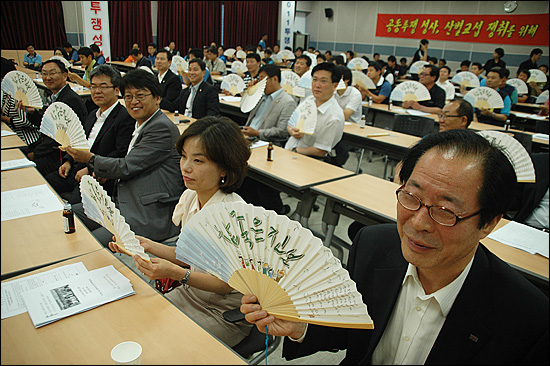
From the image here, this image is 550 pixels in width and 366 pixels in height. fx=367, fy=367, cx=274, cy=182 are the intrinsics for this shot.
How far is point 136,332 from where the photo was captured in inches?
44.1

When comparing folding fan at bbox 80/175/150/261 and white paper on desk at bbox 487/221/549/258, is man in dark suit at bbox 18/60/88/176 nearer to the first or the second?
folding fan at bbox 80/175/150/261

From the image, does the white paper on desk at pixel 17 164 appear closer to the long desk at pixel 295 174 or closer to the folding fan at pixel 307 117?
the long desk at pixel 295 174

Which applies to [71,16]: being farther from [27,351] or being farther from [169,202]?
[27,351]

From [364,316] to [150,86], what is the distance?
2257mm

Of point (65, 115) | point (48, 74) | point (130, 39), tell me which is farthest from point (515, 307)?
point (130, 39)

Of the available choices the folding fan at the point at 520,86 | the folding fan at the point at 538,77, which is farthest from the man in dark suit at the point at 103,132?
the folding fan at the point at 538,77

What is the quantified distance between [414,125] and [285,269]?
413cm

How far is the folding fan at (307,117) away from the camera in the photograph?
3.47 metres

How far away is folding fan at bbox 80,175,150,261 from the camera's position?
1354 mm

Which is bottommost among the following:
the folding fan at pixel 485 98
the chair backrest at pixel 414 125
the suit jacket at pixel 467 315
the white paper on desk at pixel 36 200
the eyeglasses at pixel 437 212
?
the white paper on desk at pixel 36 200

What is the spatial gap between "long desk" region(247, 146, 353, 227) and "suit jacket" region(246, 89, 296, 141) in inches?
27.9

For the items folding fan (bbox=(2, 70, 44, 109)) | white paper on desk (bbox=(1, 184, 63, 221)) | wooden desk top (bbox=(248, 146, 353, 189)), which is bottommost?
white paper on desk (bbox=(1, 184, 63, 221))

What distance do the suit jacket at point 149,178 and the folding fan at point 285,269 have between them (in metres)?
1.44

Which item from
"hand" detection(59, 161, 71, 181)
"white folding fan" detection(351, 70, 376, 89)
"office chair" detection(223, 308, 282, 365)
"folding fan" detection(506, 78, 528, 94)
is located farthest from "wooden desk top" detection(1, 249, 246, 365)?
"folding fan" detection(506, 78, 528, 94)
